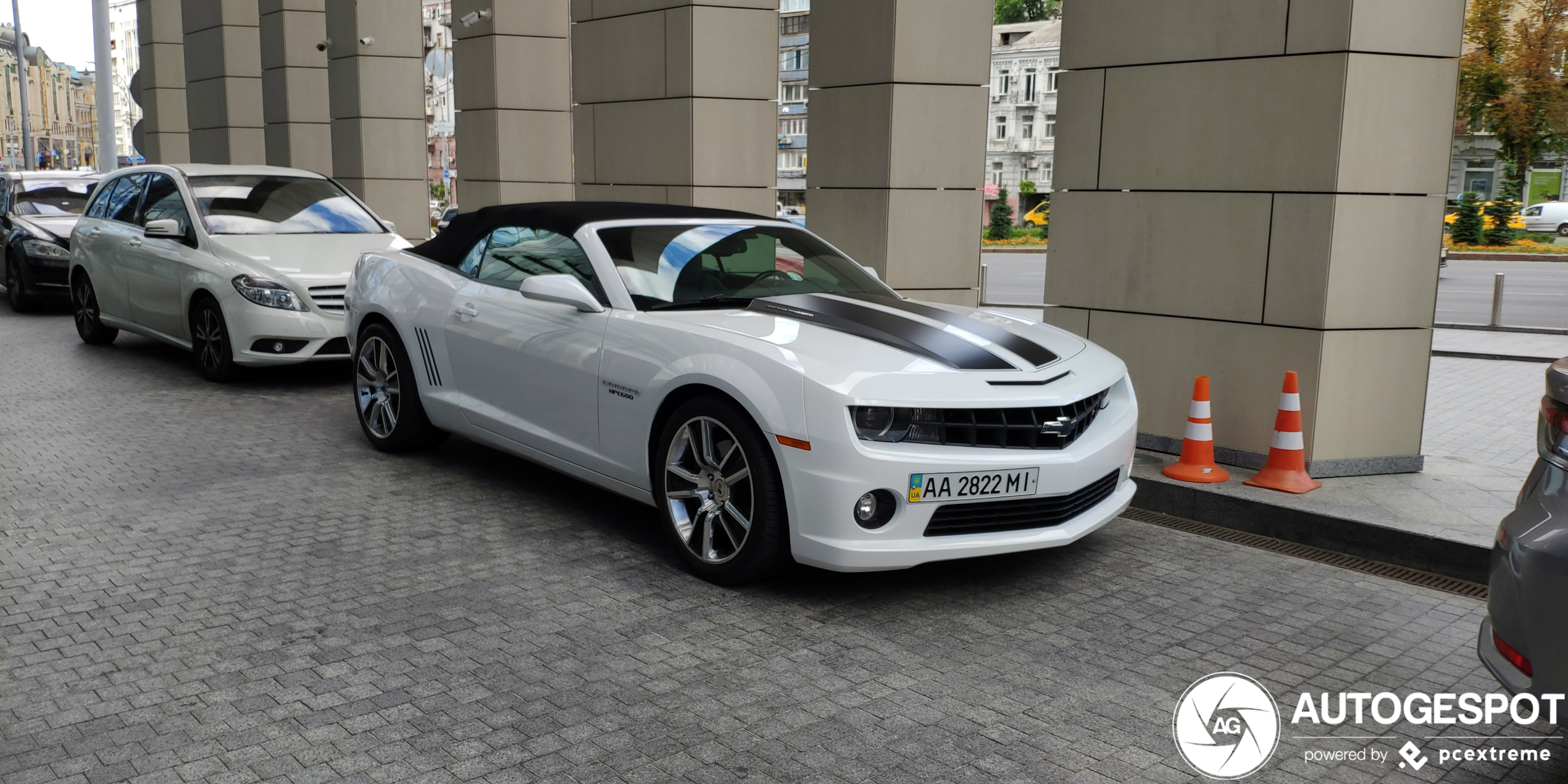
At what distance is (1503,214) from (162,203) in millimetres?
39106

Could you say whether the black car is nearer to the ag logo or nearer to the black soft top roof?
the black soft top roof

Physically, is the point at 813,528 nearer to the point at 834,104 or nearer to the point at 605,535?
the point at 605,535

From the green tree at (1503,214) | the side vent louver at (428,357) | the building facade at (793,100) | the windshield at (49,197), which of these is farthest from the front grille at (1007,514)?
the building facade at (793,100)

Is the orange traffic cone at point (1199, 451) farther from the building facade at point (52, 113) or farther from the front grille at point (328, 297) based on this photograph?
the building facade at point (52, 113)

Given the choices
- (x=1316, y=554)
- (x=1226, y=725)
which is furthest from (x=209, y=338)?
(x=1226, y=725)

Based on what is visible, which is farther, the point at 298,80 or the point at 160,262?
the point at 298,80

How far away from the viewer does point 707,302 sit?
549cm

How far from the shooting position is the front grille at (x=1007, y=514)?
4574 mm

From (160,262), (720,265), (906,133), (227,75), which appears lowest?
(160,262)

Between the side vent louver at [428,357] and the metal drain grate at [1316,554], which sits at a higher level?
the side vent louver at [428,357]

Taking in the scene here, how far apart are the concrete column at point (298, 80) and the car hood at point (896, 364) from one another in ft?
61.1

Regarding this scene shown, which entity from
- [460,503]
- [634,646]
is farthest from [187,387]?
[634,646]

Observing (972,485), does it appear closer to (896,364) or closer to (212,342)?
(896,364)

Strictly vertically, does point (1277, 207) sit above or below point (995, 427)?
above
